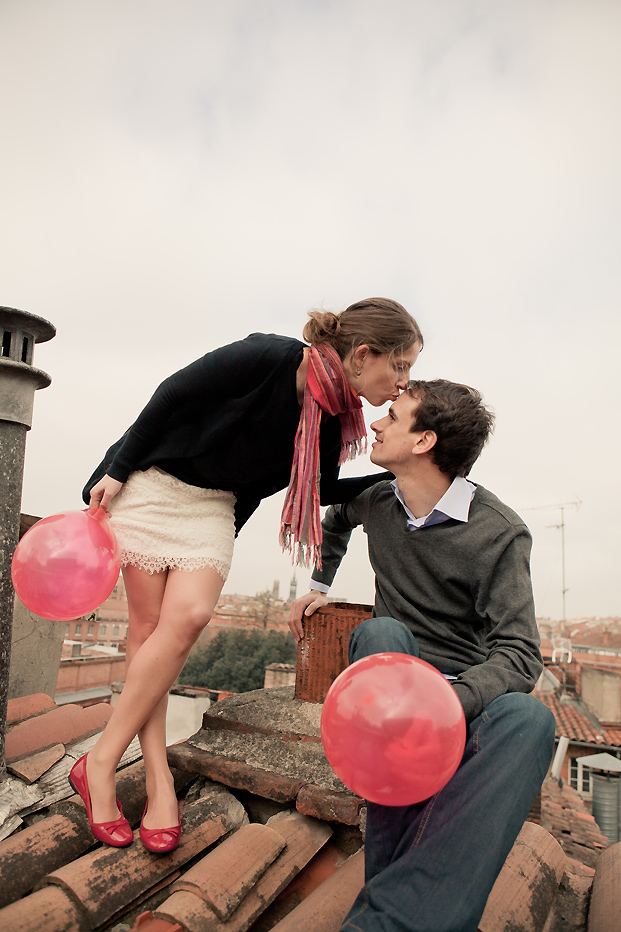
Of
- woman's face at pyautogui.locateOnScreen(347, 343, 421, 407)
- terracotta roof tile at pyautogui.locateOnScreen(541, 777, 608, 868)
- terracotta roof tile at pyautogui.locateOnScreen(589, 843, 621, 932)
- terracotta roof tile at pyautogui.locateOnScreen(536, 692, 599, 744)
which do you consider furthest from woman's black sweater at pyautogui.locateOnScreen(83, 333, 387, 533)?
terracotta roof tile at pyautogui.locateOnScreen(536, 692, 599, 744)

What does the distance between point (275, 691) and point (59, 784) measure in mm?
927

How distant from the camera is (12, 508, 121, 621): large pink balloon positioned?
1.56 metres

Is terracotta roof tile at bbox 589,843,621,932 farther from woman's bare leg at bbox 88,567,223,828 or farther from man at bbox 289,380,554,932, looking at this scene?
woman's bare leg at bbox 88,567,223,828

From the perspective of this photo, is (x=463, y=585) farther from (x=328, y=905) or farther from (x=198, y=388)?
(x=198, y=388)

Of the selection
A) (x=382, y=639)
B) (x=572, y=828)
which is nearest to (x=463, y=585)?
(x=382, y=639)

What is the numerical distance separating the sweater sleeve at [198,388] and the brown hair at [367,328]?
224 millimetres

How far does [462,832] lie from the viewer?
1085mm

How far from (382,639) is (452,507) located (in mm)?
511

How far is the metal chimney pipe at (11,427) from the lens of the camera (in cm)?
192

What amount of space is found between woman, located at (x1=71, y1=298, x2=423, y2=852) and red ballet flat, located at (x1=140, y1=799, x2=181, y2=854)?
0.47ft

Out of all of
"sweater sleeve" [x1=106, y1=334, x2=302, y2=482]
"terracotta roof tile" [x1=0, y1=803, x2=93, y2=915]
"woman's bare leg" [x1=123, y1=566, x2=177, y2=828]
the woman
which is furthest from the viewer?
"sweater sleeve" [x1=106, y1=334, x2=302, y2=482]

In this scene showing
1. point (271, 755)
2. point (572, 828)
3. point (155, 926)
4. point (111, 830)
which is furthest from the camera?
point (572, 828)

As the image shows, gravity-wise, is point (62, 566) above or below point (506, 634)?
above

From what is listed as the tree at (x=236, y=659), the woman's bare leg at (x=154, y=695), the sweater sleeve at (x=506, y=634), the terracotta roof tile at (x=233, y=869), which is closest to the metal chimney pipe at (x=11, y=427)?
the woman's bare leg at (x=154, y=695)
